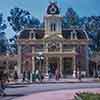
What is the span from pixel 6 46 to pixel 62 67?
3034 centimetres

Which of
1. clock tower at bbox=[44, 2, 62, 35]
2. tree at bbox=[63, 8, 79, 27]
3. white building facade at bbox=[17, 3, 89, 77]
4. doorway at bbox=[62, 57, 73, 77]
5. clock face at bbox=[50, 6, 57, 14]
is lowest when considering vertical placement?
doorway at bbox=[62, 57, 73, 77]

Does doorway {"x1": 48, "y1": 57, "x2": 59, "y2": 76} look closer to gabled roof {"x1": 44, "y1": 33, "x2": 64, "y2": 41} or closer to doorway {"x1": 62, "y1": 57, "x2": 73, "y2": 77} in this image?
doorway {"x1": 62, "y1": 57, "x2": 73, "y2": 77}

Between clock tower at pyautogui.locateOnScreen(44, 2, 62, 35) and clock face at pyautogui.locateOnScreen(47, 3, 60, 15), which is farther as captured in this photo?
clock face at pyautogui.locateOnScreen(47, 3, 60, 15)

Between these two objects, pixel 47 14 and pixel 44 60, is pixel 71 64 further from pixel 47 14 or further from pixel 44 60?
pixel 47 14

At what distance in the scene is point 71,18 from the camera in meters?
98.9

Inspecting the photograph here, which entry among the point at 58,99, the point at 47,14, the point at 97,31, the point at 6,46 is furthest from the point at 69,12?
the point at 58,99

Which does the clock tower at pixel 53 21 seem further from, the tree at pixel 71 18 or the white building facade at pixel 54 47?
the tree at pixel 71 18

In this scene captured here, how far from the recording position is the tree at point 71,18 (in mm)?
98519

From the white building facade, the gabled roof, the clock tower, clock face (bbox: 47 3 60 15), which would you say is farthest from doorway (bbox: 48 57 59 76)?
clock face (bbox: 47 3 60 15)

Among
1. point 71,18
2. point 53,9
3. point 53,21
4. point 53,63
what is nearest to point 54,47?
point 53,63

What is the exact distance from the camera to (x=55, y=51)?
7144 cm

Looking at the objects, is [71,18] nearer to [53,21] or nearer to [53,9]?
[53,9]

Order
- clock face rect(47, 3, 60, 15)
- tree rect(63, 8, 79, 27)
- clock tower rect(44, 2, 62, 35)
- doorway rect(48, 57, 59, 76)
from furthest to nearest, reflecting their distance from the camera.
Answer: tree rect(63, 8, 79, 27)
clock face rect(47, 3, 60, 15)
clock tower rect(44, 2, 62, 35)
doorway rect(48, 57, 59, 76)

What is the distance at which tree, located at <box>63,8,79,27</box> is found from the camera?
98.5 metres
